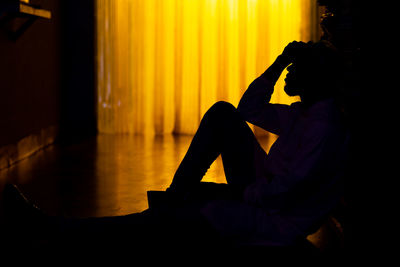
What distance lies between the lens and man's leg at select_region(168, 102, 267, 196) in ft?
7.11

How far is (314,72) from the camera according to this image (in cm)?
191

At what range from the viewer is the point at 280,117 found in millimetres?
2254

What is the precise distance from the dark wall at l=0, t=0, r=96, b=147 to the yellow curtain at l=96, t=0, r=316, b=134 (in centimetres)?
16

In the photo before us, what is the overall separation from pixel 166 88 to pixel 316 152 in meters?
4.77

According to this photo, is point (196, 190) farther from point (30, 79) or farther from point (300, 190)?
point (30, 79)

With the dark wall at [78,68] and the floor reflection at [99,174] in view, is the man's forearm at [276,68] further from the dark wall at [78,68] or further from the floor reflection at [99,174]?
the dark wall at [78,68]

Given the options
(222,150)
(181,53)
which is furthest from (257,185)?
(181,53)

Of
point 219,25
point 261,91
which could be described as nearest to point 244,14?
point 219,25

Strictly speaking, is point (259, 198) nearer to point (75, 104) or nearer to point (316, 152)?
point (316, 152)

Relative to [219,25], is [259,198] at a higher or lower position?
lower

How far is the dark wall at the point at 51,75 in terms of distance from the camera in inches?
178

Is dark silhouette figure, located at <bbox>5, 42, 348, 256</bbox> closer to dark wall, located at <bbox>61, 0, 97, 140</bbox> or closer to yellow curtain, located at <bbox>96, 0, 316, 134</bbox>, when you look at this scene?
yellow curtain, located at <bbox>96, 0, 316, 134</bbox>

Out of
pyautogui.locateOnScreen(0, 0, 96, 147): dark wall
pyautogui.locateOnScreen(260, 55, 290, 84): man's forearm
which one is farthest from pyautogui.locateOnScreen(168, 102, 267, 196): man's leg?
pyautogui.locateOnScreen(0, 0, 96, 147): dark wall

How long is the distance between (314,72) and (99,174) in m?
2.49
